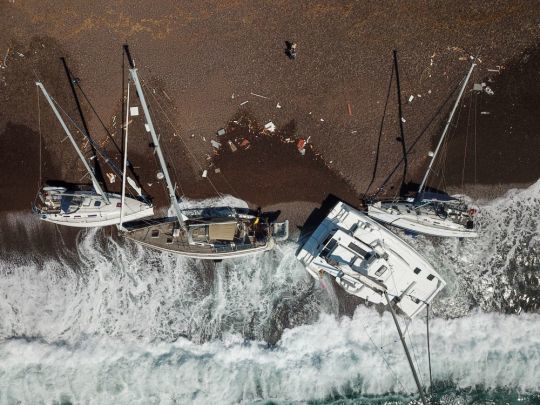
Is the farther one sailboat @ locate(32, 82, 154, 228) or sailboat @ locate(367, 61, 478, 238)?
sailboat @ locate(32, 82, 154, 228)

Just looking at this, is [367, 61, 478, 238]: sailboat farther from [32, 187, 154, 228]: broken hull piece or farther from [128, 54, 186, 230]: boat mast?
[32, 187, 154, 228]: broken hull piece

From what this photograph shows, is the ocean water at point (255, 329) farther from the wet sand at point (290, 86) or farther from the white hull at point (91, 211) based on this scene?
the wet sand at point (290, 86)

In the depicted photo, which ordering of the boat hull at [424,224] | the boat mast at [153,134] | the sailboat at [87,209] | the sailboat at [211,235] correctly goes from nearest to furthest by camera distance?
the boat mast at [153,134], the boat hull at [424,224], the sailboat at [211,235], the sailboat at [87,209]

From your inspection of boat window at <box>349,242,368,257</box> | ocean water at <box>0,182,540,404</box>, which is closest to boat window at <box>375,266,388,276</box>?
boat window at <box>349,242,368,257</box>

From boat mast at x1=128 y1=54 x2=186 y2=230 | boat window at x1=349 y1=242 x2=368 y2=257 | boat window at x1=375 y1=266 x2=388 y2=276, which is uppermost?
boat mast at x1=128 y1=54 x2=186 y2=230

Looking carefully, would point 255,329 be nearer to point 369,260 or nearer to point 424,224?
point 369,260

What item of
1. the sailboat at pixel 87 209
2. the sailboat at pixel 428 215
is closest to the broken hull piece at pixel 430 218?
the sailboat at pixel 428 215
